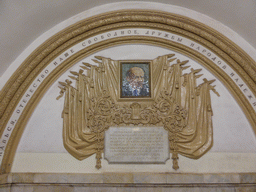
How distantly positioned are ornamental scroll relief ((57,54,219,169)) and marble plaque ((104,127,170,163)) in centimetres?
9

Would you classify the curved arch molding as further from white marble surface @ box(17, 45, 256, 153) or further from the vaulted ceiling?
the vaulted ceiling

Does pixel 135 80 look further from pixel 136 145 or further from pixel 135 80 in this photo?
pixel 136 145

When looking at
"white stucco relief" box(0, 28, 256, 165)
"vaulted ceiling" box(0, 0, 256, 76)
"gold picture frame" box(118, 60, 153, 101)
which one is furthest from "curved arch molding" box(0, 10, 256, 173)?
"gold picture frame" box(118, 60, 153, 101)

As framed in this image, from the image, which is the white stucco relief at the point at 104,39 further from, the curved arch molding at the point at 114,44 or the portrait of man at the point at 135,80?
the portrait of man at the point at 135,80

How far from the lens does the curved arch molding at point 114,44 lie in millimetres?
4516

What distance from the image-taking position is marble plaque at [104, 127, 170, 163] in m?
4.34

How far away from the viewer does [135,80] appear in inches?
184

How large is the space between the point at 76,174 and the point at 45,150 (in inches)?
23.1

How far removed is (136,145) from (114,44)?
5.30 feet

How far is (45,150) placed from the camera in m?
4.43

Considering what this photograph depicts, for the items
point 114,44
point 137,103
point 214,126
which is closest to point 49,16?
point 114,44

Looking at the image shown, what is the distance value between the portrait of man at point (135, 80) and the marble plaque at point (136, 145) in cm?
55

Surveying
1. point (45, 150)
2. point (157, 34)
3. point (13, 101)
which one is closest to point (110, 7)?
point (157, 34)

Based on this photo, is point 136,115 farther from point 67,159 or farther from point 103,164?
point 67,159
